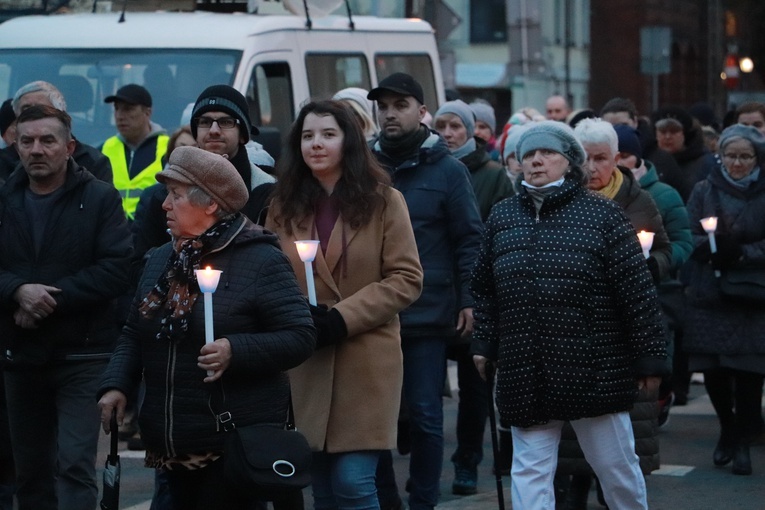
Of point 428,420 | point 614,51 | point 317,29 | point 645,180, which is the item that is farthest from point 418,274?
point 614,51

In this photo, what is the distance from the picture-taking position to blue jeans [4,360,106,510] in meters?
6.89

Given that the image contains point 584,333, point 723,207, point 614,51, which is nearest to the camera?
point 584,333

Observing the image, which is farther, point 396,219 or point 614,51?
point 614,51

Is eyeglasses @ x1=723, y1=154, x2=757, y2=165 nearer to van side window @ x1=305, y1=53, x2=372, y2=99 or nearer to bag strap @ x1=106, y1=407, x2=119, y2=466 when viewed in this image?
van side window @ x1=305, y1=53, x2=372, y2=99

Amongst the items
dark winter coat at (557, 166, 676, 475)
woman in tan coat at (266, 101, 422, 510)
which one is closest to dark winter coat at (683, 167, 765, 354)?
dark winter coat at (557, 166, 676, 475)

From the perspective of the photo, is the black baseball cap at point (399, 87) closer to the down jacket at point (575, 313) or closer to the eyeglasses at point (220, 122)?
the eyeglasses at point (220, 122)

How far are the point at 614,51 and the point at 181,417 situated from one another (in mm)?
43878

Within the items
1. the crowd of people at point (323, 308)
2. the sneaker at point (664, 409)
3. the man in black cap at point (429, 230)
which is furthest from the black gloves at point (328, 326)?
the sneaker at point (664, 409)

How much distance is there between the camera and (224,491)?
214 inches

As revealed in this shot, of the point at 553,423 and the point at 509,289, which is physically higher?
the point at 509,289

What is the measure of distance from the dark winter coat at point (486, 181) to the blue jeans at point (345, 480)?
3160 mm

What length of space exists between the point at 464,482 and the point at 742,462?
168 cm

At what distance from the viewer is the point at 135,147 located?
33.9 feet

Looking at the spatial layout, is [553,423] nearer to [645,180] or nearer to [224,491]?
[224,491]
